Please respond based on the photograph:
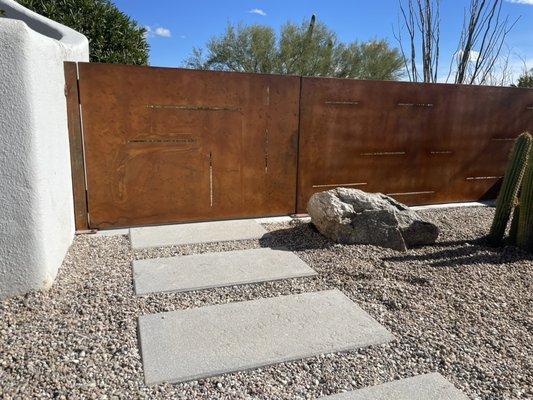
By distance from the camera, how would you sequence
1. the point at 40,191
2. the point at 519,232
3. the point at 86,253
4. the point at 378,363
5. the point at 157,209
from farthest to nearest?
1. the point at 157,209
2. the point at 519,232
3. the point at 86,253
4. the point at 40,191
5. the point at 378,363

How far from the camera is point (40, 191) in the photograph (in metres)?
3.09

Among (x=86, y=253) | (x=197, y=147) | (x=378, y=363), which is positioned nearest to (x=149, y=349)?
(x=378, y=363)

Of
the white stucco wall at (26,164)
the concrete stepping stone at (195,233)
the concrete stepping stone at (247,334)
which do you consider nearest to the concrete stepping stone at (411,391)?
the concrete stepping stone at (247,334)

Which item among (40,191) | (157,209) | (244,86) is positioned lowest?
(157,209)

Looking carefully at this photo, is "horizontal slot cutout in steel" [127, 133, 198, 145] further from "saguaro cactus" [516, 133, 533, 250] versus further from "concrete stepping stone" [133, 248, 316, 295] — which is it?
"saguaro cactus" [516, 133, 533, 250]

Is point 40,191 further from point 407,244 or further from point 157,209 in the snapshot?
point 407,244

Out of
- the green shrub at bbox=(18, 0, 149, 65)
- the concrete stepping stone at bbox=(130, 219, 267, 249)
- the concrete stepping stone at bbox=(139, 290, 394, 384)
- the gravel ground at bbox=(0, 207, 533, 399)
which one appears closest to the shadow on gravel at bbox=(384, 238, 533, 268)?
the gravel ground at bbox=(0, 207, 533, 399)

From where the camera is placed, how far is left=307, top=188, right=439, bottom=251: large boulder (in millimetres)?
4402

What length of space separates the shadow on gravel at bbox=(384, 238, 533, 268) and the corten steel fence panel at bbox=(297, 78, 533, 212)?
1646 millimetres

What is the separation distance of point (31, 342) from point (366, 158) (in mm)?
4573

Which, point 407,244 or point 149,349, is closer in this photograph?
point 149,349

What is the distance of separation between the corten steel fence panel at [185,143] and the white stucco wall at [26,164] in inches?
42.6

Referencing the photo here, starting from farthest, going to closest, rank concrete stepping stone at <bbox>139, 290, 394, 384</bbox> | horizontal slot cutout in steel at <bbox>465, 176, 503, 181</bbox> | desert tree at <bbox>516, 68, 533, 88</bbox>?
desert tree at <bbox>516, 68, 533, 88</bbox>, horizontal slot cutout in steel at <bbox>465, 176, 503, 181</bbox>, concrete stepping stone at <bbox>139, 290, 394, 384</bbox>

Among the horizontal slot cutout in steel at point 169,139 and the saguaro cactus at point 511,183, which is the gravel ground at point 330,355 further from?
the horizontal slot cutout in steel at point 169,139
